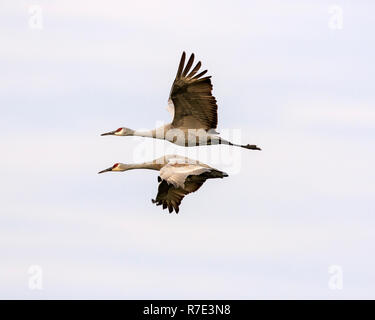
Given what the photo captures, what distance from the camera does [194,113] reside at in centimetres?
4269

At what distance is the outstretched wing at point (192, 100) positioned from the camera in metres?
42.2

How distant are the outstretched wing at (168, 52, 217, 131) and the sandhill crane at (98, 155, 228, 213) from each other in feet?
3.51

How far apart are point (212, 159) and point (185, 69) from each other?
3303 millimetres

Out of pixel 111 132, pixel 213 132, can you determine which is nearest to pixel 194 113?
pixel 213 132

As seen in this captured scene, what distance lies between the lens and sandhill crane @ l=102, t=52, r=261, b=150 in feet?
138

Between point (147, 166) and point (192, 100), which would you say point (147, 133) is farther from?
point (192, 100)

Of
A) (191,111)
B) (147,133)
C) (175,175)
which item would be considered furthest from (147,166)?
(175,175)

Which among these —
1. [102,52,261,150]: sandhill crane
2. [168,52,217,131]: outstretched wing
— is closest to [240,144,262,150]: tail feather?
[102,52,261,150]: sandhill crane

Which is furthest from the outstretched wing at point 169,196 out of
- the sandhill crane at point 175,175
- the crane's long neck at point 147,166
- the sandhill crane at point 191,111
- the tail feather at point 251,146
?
the tail feather at point 251,146

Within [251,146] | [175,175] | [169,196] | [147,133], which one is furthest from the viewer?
[251,146]

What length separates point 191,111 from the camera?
140 feet

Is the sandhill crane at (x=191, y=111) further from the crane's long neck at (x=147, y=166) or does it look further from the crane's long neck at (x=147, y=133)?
the crane's long neck at (x=147, y=166)

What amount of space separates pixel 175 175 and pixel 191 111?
9.97 feet

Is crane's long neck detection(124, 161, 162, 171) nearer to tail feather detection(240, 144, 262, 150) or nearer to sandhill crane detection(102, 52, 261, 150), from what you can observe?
sandhill crane detection(102, 52, 261, 150)
